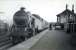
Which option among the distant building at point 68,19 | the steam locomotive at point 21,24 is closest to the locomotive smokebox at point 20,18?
the steam locomotive at point 21,24

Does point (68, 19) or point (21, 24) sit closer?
point (21, 24)

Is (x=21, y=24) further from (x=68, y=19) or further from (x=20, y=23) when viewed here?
(x=68, y=19)

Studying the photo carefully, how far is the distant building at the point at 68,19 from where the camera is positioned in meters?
12.9

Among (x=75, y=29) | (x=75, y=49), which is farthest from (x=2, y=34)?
(x=75, y=49)

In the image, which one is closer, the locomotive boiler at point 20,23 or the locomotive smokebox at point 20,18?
the locomotive boiler at point 20,23

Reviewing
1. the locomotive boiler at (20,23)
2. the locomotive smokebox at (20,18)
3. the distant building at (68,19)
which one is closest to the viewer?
the locomotive boiler at (20,23)

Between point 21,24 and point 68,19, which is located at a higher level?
point 68,19

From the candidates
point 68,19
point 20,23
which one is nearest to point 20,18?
point 20,23

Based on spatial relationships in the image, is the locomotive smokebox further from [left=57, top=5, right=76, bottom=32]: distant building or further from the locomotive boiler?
[left=57, top=5, right=76, bottom=32]: distant building

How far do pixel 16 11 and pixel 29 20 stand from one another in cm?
139

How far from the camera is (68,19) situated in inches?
658

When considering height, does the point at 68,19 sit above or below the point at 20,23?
above

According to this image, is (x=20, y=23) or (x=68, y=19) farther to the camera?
(x=68, y=19)

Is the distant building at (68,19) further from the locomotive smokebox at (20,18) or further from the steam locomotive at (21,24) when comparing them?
the locomotive smokebox at (20,18)
